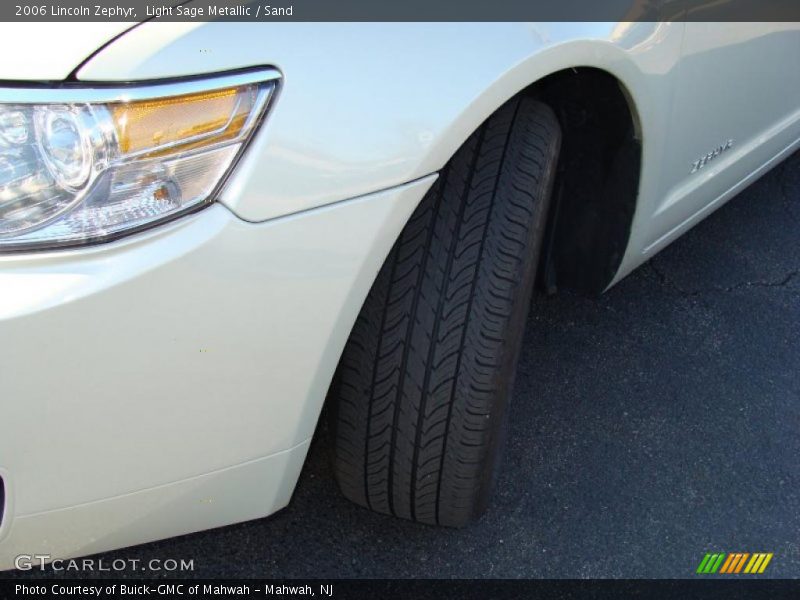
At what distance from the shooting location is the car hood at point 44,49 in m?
1.10

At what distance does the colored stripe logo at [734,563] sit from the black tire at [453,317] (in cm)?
59

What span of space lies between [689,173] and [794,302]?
2.78 feet

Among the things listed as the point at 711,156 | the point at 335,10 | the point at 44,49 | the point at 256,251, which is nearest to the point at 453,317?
the point at 256,251

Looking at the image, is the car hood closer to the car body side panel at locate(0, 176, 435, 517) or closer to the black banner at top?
the black banner at top

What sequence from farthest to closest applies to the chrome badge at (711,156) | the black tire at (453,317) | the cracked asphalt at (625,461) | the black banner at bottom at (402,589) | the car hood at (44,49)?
the chrome badge at (711,156)
the cracked asphalt at (625,461)
the black banner at bottom at (402,589)
the black tire at (453,317)
the car hood at (44,49)

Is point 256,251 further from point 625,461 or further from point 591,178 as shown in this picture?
point 625,461

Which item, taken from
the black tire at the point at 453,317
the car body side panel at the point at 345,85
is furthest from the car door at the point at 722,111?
the car body side panel at the point at 345,85

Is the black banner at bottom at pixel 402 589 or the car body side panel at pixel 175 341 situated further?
the black banner at bottom at pixel 402 589

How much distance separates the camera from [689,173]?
2002 mm

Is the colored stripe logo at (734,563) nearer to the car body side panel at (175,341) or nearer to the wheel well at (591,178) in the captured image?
the wheel well at (591,178)

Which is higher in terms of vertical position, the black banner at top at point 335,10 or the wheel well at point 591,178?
the black banner at top at point 335,10

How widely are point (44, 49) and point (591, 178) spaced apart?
122 cm

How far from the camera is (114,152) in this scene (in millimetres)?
1153

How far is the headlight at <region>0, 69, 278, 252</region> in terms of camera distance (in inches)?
44.4
